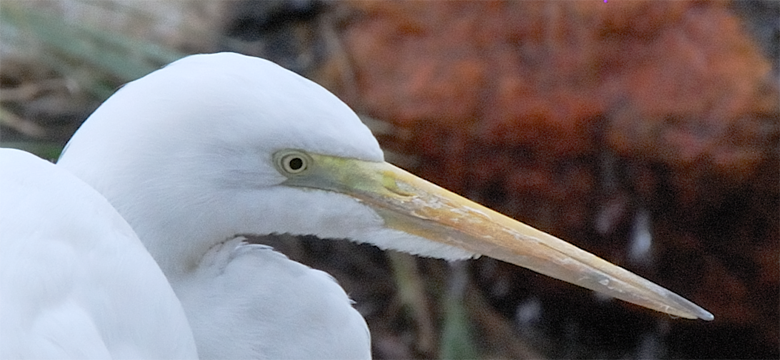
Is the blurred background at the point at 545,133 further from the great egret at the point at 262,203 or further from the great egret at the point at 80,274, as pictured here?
the great egret at the point at 80,274

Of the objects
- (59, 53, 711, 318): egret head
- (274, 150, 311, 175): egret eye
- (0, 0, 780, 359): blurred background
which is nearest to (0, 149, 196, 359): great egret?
(59, 53, 711, 318): egret head

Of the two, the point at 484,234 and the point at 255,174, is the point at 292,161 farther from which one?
the point at 484,234

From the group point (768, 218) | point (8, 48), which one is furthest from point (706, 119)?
point (8, 48)

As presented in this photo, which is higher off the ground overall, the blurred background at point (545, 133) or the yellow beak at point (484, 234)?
the blurred background at point (545, 133)

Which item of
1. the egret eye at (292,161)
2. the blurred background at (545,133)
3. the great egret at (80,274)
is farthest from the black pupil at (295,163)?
the blurred background at (545,133)

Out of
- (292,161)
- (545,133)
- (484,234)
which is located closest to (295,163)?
(292,161)

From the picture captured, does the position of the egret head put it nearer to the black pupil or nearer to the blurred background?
the black pupil
